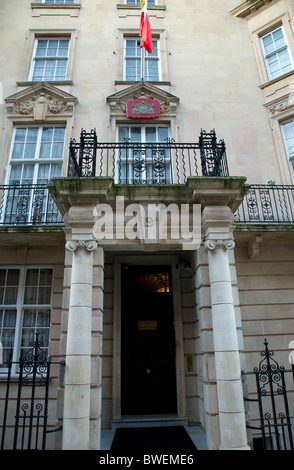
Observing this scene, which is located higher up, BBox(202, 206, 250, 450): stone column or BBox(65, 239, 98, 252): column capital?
BBox(65, 239, 98, 252): column capital

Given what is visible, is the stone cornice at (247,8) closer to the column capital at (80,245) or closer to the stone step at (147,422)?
the column capital at (80,245)

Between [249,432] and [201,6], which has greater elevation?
[201,6]

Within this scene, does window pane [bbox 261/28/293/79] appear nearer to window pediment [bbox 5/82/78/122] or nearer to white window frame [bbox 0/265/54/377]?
window pediment [bbox 5/82/78/122]

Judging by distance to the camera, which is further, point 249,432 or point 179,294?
point 179,294

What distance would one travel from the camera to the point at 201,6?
11492mm

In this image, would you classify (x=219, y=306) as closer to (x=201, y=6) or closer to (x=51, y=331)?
(x=51, y=331)

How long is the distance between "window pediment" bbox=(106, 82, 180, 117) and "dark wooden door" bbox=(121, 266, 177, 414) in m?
5.08

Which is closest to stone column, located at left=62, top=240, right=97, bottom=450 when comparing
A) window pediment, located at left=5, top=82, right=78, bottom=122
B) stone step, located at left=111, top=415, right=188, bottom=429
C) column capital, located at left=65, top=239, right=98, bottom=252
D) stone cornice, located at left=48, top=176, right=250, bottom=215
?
column capital, located at left=65, top=239, right=98, bottom=252

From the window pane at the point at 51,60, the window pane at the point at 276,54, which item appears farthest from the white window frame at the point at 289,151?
the window pane at the point at 51,60

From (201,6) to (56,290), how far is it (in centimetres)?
1207

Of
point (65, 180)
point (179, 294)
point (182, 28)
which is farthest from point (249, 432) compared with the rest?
point (182, 28)

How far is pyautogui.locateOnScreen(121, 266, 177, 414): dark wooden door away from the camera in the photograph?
7.46m

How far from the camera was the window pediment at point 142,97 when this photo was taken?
943 cm

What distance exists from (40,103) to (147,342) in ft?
26.8
